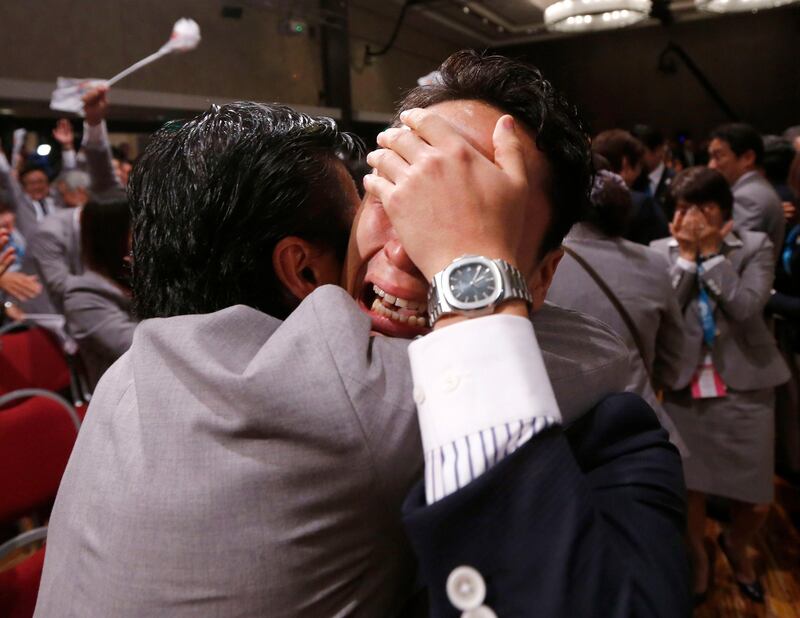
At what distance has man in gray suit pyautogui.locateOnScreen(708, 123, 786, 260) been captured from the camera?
129 inches

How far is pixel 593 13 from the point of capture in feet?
19.9

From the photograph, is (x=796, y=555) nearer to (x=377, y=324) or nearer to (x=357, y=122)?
(x=377, y=324)

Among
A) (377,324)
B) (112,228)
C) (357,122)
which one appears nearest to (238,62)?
(357,122)

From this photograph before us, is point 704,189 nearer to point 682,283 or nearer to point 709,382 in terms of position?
point 682,283

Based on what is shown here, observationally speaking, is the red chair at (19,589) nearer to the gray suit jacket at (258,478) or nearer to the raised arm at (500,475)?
the gray suit jacket at (258,478)

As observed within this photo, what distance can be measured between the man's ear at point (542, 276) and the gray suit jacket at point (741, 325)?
1.67 m

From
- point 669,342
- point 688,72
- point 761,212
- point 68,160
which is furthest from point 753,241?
point 688,72

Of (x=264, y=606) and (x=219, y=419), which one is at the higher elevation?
(x=219, y=419)

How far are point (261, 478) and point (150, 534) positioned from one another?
12 cm

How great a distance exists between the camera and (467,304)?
1.82 feet

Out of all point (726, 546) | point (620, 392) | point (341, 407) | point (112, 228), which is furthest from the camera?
point (726, 546)

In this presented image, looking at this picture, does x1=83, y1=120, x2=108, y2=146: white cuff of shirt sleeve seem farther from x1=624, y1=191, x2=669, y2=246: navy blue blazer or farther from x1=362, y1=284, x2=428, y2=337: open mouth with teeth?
x1=362, y1=284, x2=428, y2=337: open mouth with teeth

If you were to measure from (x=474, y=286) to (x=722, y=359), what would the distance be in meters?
2.24

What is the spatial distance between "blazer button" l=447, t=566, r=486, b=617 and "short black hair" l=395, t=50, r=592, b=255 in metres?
0.46
